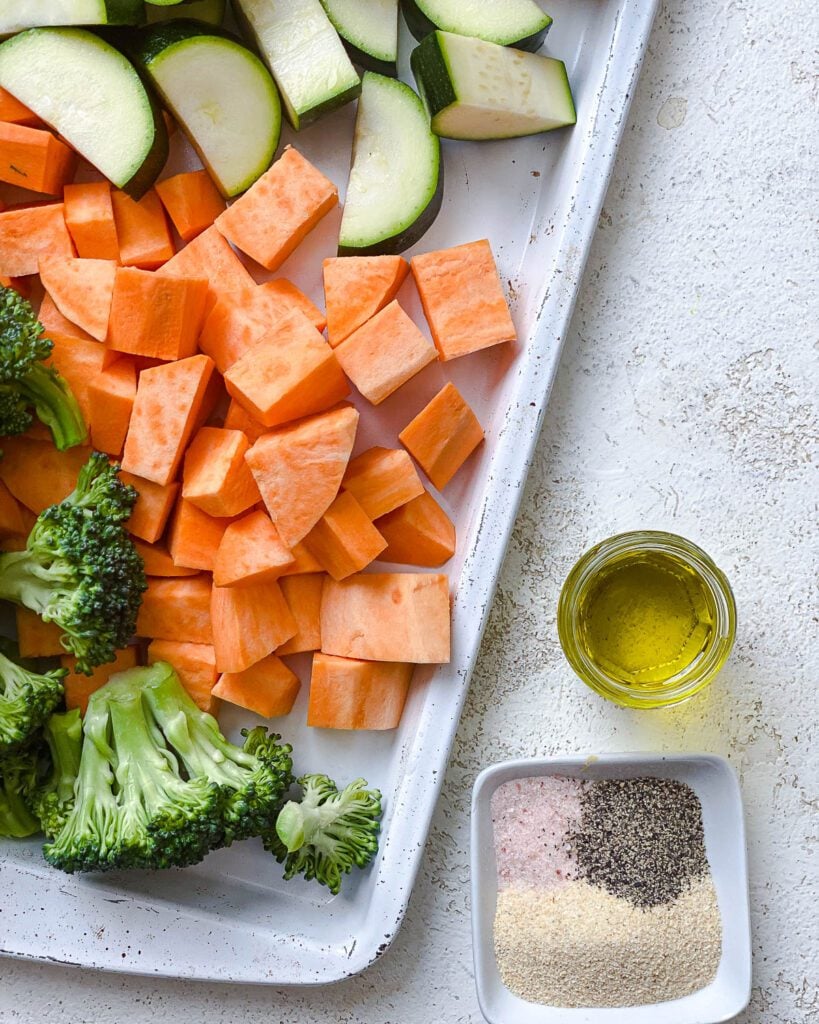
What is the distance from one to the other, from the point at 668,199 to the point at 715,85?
222mm

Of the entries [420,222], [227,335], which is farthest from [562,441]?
[227,335]

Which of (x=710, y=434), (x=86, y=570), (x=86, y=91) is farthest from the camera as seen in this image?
(x=710, y=434)

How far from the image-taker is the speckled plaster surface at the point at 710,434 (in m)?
1.62

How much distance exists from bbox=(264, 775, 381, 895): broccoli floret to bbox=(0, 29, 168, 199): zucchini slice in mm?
1104

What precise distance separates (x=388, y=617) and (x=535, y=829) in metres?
0.46

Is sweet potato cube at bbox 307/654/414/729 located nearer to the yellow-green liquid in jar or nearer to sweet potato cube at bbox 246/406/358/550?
sweet potato cube at bbox 246/406/358/550

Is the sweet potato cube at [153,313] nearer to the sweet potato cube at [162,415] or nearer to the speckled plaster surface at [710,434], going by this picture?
the sweet potato cube at [162,415]

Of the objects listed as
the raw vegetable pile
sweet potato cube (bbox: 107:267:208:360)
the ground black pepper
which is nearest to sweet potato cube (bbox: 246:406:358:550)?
the raw vegetable pile

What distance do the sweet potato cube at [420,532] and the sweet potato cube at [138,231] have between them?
62cm

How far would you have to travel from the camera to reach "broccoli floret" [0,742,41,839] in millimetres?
1530

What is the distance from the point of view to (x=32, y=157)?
5.02ft

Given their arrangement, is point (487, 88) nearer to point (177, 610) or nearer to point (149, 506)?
point (149, 506)

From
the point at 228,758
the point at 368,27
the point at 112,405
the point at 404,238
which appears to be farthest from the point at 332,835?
the point at 368,27

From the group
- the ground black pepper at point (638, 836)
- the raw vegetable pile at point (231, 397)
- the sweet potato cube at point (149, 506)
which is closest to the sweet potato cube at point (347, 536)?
the raw vegetable pile at point (231, 397)
